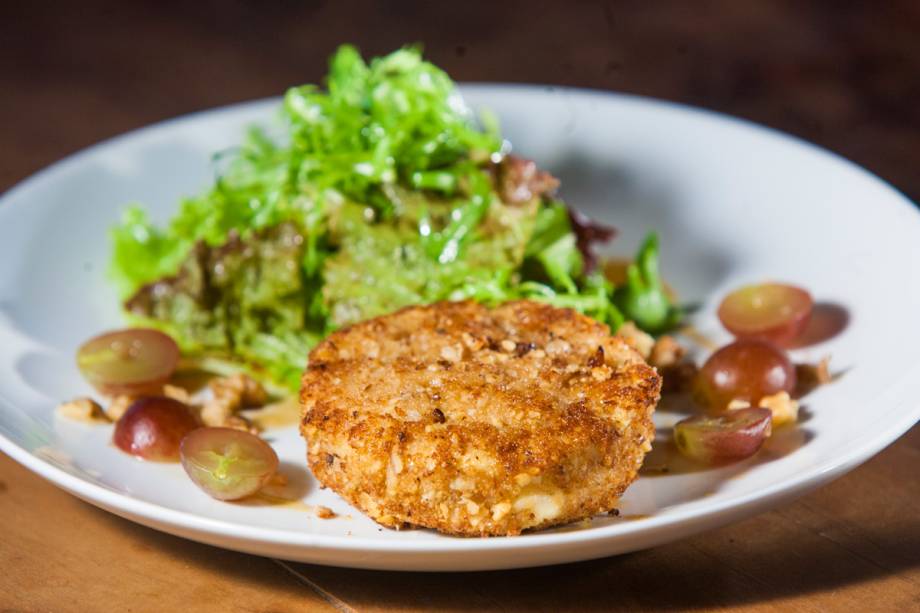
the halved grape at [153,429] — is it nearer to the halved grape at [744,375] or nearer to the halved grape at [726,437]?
the halved grape at [726,437]

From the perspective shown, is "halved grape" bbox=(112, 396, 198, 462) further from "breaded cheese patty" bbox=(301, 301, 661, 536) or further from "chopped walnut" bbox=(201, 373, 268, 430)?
"breaded cheese patty" bbox=(301, 301, 661, 536)

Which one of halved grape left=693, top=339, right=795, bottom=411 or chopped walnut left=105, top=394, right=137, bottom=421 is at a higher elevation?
halved grape left=693, top=339, right=795, bottom=411

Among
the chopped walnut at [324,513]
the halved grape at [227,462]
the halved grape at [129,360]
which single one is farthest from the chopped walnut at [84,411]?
the chopped walnut at [324,513]

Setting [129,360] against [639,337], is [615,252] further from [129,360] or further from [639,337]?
[129,360]

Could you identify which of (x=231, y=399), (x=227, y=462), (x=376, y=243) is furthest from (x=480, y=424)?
(x=376, y=243)

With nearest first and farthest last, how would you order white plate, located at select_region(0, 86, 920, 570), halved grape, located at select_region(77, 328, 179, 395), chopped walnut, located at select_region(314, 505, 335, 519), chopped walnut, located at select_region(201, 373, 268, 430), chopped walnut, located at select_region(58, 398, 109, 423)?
white plate, located at select_region(0, 86, 920, 570)
chopped walnut, located at select_region(314, 505, 335, 519)
chopped walnut, located at select_region(58, 398, 109, 423)
chopped walnut, located at select_region(201, 373, 268, 430)
halved grape, located at select_region(77, 328, 179, 395)

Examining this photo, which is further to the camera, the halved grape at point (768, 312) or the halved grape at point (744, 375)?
the halved grape at point (768, 312)

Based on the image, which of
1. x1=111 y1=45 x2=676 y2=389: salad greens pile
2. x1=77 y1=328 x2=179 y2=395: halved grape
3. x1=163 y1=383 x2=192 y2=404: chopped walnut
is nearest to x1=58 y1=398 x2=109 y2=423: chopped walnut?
x1=77 y1=328 x2=179 y2=395: halved grape
